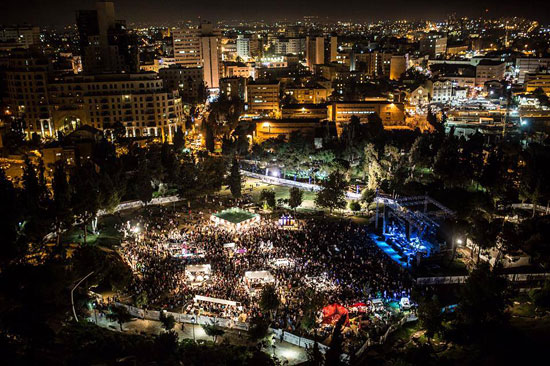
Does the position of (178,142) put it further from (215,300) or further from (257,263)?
(215,300)

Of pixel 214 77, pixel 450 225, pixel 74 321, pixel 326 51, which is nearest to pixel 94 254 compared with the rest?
pixel 74 321

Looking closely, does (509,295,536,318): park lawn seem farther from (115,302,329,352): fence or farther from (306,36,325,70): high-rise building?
(306,36,325,70): high-rise building

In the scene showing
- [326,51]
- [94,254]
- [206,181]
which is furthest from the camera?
[326,51]

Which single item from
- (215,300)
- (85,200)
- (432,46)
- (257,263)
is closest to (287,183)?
(257,263)

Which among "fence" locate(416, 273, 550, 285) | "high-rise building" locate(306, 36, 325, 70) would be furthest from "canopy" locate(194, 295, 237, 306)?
"high-rise building" locate(306, 36, 325, 70)

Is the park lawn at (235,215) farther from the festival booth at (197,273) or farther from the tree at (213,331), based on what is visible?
the tree at (213,331)

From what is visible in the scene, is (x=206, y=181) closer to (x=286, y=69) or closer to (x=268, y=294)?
(x=268, y=294)

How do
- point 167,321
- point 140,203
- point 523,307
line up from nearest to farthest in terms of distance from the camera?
point 167,321, point 523,307, point 140,203
